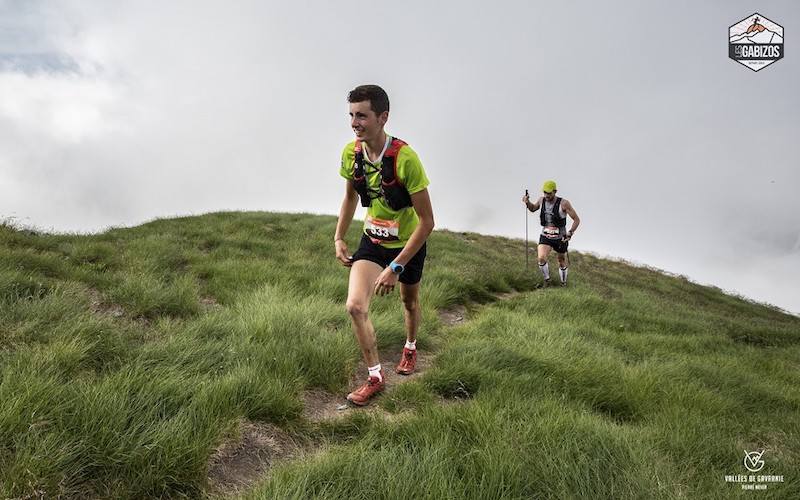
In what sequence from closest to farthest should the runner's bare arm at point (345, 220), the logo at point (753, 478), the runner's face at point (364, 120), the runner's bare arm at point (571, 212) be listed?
1. the logo at point (753, 478)
2. the runner's face at point (364, 120)
3. the runner's bare arm at point (345, 220)
4. the runner's bare arm at point (571, 212)

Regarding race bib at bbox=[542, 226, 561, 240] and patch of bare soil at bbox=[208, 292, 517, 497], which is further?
race bib at bbox=[542, 226, 561, 240]

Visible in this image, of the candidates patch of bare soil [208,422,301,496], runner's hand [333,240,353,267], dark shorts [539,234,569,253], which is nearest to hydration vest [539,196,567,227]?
dark shorts [539,234,569,253]

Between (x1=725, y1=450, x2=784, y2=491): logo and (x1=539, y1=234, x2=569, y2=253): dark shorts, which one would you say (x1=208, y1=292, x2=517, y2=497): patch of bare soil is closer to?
(x1=725, y1=450, x2=784, y2=491): logo

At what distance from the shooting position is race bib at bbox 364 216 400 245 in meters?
4.49

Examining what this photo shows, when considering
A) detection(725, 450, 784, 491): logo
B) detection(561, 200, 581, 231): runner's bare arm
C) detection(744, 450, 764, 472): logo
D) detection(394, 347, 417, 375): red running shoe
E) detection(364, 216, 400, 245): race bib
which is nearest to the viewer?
detection(725, 450, 784, 491): logo

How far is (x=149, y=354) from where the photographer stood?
392cm

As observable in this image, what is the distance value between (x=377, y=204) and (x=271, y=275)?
387 centimetres

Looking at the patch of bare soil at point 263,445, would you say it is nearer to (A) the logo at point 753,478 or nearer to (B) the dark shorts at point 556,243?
(A) the logo at point 753,478

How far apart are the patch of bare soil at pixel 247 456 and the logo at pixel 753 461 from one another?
3403 millimetres

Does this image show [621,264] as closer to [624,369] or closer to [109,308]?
[624,369]

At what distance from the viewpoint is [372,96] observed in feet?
13.2

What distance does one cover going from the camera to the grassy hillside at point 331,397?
2.59 m

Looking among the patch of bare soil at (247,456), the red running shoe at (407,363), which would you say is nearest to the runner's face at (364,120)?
the red running shoe at (407,363)

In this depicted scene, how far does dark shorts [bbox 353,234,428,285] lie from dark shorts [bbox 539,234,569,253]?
8.66 m
